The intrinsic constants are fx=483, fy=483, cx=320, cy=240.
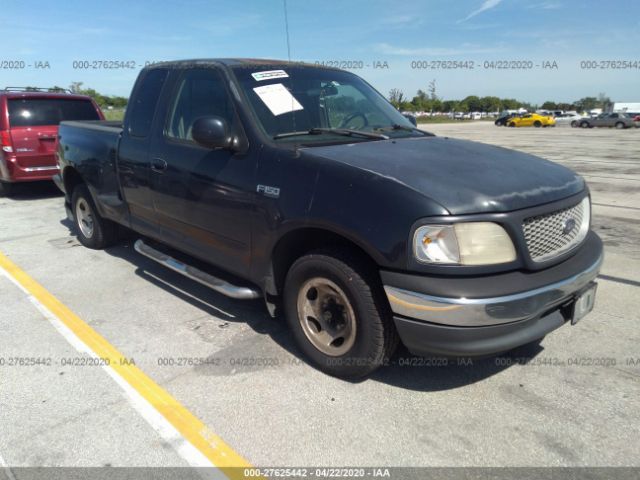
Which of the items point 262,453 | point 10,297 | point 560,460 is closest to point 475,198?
point 560,460

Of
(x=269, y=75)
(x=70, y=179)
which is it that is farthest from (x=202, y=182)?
(x=70, y=179)

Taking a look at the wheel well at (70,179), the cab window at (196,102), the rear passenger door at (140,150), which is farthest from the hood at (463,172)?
the wheel well at (70,179)

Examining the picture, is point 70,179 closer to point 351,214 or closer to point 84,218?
point 84,218

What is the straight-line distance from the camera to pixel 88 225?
6.03m

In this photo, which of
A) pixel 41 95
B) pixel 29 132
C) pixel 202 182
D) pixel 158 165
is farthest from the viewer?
pixel 41 95

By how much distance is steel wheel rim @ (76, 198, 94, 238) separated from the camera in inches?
231

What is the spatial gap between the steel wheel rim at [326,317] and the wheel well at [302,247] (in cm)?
23

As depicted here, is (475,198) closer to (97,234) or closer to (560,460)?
(560,460)

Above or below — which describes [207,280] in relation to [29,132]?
below

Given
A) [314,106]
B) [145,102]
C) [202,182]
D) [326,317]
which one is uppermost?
[145,102]

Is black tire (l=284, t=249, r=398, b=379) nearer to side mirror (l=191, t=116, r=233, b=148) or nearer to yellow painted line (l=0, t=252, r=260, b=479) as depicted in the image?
yellow painted line (l=0, t=252, r=260, b=479)

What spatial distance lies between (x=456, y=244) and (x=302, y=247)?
3.70 feet

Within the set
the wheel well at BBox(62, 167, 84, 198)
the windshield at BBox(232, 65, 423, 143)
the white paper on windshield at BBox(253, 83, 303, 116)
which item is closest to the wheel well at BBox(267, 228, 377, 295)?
the windshield at BBox(232, 65, 423, 143)

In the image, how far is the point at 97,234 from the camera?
5.81 m
